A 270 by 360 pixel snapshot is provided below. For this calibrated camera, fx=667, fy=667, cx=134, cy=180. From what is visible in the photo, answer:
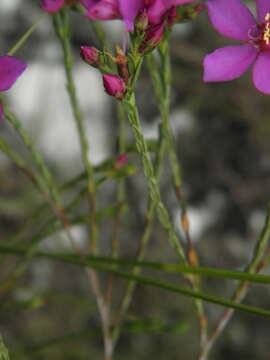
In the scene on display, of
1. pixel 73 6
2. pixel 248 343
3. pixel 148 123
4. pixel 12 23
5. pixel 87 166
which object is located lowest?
pixel 248 343

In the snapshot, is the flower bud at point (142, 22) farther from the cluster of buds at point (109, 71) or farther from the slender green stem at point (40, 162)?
the slender green stem at point (40, 162)

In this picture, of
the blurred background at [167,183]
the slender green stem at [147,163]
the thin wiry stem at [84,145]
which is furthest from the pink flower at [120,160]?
the blurred background at [167,183]

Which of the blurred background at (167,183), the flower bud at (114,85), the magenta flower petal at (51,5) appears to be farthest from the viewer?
the blurred background at (167,183)

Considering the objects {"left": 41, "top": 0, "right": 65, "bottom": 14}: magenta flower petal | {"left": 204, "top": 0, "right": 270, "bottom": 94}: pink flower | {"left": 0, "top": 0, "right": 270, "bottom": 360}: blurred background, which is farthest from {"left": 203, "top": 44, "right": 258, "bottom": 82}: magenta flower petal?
{"left": 0, "top": 0, "right": 270, "bottom": 360}: blurred background

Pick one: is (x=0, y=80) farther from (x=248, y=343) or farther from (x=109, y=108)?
(x=109, y=108)

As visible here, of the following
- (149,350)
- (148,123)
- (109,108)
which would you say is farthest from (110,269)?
(109,108)

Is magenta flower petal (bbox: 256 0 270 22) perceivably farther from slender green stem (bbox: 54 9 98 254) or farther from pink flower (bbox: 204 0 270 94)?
slender green stem (bbox: 54 9 98 254)
